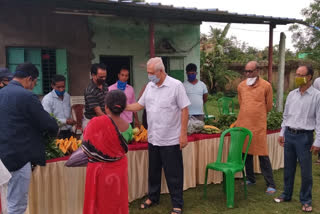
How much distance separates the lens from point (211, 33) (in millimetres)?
20125

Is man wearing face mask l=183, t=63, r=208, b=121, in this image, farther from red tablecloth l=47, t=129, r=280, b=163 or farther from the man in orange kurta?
the man in orange kurta

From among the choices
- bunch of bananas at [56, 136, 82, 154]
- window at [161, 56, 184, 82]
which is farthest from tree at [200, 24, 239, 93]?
bunch of bananas at [56, 136, 82, 154]

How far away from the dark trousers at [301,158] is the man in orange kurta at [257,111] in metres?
0.53

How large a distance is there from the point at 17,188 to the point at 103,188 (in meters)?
0.83

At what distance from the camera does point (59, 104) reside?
4.96 metres

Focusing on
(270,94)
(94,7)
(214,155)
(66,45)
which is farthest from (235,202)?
(66,45)

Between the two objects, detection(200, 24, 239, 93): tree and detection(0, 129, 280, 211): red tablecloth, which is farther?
detection(200, 24, 239, 93): tree

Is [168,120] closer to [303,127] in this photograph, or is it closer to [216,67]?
[303,127]

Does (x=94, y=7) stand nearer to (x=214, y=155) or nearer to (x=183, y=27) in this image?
(x=183, y=27)

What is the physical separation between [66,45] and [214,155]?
14.3ft

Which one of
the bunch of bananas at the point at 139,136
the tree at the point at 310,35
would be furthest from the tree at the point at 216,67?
the bunch of bananas at the point at 139,136

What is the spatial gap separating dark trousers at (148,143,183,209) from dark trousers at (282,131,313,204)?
4.77 feet

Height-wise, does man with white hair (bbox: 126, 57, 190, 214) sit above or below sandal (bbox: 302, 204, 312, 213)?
above

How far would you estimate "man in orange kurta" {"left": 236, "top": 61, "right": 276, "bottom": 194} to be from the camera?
188 inches
